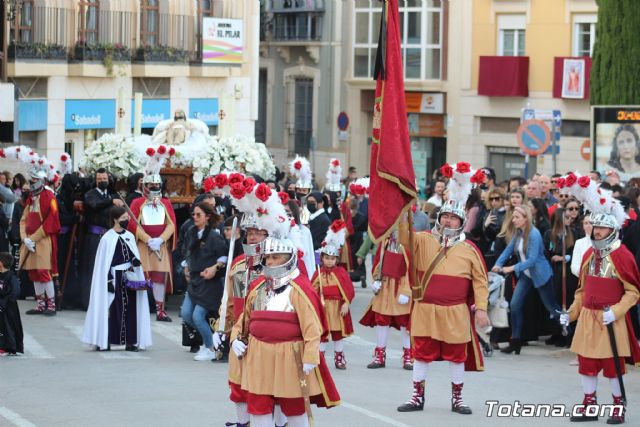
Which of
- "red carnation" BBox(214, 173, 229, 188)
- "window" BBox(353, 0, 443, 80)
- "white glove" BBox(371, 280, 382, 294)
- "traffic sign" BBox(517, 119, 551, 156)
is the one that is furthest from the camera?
"window" BBox(353, 0, 443, 80)

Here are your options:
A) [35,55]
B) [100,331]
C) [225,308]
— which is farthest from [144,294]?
[35,55]

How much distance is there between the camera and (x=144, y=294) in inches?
663

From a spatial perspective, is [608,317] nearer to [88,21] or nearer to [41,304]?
[41,304]

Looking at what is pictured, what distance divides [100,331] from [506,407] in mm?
5175

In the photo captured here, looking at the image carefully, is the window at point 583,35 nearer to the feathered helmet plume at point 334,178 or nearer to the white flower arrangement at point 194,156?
the feathered helmet plume at point 334,178

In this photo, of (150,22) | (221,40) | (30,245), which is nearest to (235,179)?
(30,245)

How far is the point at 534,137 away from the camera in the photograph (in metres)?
26.8

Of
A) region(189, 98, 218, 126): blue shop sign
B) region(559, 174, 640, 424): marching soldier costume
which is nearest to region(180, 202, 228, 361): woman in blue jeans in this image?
region(559, 174, 640, 424): marching soldier costume

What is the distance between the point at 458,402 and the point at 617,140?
14.3m

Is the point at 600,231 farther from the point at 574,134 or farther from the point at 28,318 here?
the point at 574,134

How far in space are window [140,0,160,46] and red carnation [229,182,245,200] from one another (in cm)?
2684

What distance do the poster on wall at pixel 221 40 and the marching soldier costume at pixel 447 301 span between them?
26633 millimetres

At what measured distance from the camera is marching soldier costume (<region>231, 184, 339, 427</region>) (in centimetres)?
1088

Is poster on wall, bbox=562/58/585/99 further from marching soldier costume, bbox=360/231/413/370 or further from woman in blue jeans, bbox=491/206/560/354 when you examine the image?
marching soldier costume, bbox=360/231/413/370
